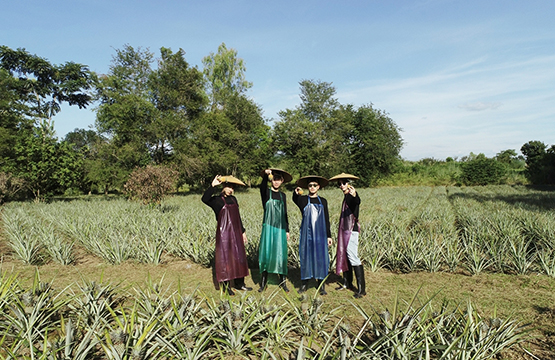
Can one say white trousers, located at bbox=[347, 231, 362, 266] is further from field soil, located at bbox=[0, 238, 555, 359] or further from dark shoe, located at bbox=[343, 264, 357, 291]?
field soil, located at bbox=[0, 238, 555, 359]

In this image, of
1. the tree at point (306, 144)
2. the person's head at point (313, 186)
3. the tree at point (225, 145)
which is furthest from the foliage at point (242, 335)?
the tree at point (306, 144)

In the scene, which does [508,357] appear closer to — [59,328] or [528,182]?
[59,328]

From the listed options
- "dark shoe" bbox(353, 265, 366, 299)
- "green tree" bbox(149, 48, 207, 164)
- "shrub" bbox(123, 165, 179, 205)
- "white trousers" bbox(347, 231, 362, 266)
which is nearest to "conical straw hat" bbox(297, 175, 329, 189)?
"white trousers" bbox(347, 231, 362, 266)

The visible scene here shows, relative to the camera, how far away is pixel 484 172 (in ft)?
108

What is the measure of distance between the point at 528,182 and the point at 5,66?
48.8 meters

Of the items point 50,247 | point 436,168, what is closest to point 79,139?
point 436,168

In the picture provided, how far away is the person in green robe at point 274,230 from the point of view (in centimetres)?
437

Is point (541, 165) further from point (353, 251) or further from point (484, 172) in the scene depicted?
point (353, 251)

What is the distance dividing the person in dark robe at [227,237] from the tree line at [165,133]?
16043 mm

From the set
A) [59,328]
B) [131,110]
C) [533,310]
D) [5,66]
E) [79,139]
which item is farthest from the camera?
[79,139]

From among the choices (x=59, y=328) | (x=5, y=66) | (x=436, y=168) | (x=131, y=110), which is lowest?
(x=59, y=328)

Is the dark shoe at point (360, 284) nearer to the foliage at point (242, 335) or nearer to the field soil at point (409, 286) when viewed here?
the field soil at point (409, 286)

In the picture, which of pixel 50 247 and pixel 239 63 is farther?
pixel 239 63

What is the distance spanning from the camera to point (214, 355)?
279 cm
